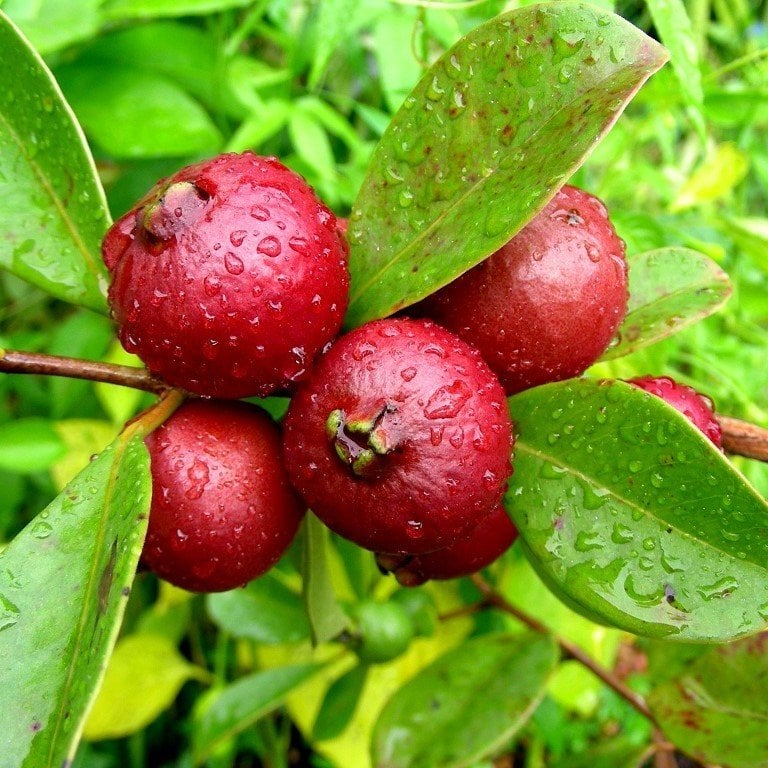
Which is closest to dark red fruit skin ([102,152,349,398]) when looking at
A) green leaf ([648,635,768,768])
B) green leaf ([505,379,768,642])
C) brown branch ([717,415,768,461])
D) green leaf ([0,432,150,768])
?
green leaf ([0,432,150,768])

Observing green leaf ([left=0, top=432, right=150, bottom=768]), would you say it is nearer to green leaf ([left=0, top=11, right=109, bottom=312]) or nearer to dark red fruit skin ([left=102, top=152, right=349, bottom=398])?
dark red fruit skin ([left=102, top=152, right=349, bottom=398])

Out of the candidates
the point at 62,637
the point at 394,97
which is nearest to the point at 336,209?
the point at 394,97

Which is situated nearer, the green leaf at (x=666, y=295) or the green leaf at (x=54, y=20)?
the green leaf at (x=666, y=295)

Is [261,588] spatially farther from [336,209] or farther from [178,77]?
[178,77]

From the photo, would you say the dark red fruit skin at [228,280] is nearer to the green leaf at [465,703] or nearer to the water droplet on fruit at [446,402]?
the water droplet on fruit at [446,402]

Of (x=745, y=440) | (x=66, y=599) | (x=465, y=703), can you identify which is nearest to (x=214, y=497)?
(x=66, y=599)

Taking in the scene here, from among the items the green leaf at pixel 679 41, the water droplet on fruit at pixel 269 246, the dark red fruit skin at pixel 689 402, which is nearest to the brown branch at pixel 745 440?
the dark red fruit skin at pixel 689 402

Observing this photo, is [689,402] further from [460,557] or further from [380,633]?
[380,633]
